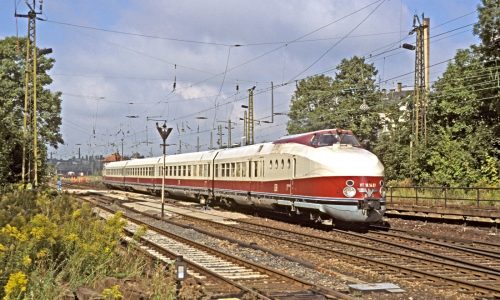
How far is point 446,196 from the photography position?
2778 centimetres

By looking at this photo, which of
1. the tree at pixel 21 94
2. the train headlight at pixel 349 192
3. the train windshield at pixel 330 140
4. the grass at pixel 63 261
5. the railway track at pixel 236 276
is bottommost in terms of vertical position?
the railway track at pixel 236 276

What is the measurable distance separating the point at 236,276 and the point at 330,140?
9.11 m

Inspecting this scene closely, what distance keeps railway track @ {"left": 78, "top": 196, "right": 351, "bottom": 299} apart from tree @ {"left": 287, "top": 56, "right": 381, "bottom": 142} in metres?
37.1

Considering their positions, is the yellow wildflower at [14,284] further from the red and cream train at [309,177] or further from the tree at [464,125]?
the tree at [464,125]

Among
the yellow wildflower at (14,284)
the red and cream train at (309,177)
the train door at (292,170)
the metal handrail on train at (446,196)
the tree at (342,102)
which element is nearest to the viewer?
the yellow wildflower at (14,284)

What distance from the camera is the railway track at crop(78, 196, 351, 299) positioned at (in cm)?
942

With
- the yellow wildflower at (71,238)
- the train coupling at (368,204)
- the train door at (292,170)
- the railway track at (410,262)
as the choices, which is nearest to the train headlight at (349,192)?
the train coupling at (368,204)

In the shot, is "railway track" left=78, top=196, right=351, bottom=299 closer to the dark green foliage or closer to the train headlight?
the train headlight

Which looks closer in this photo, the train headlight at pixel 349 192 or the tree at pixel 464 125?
the train headlight at pixel 349 192

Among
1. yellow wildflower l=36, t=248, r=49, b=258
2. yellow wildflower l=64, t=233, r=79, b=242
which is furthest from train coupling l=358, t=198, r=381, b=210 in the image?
yellow wildflower l=36, t=248, r=49, b=258

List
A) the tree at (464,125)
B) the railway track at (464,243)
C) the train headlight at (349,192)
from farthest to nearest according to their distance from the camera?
the tree at (464,125), the train headlight at (349,192), the railway track at (464,243)

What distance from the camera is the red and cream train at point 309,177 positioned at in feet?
59.0

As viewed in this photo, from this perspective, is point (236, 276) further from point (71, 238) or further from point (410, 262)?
point (410, 262)

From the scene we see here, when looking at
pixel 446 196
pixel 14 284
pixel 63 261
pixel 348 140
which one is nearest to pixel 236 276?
pixel 63 261
